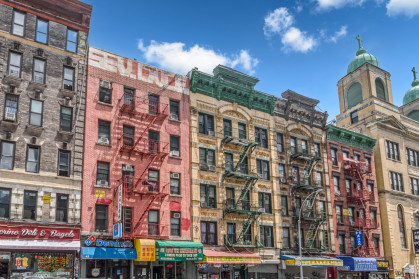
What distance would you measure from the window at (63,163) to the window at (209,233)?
11.6 m

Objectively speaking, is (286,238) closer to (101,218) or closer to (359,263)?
(359,263)

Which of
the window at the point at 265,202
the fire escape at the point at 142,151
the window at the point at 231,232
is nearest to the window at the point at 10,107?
the fire escape at the point at 142,151

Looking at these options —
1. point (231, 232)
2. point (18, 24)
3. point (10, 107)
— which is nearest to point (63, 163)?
point (10, 107)

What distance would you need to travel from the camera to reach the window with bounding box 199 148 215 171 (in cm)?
3719

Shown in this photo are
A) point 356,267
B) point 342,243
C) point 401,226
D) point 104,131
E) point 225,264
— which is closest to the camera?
point 104,131

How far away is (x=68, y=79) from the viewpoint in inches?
1252

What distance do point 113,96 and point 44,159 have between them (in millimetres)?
7266

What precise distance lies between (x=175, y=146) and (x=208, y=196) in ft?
15.8

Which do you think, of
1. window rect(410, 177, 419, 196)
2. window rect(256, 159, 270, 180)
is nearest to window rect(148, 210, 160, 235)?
window rect(256, 159, 270, 180)

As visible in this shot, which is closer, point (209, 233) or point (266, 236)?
point (209, 233)

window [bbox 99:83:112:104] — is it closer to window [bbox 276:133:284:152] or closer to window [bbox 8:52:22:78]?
window [bbox 8:52:22:78]

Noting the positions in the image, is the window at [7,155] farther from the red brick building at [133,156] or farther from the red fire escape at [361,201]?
the red fire escape at [361,201]

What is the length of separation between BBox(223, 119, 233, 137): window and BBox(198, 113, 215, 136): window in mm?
1390

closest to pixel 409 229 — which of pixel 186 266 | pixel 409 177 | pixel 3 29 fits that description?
pixel 409 177
